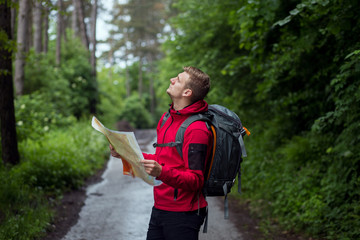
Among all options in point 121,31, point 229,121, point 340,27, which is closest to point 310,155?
point 340,27

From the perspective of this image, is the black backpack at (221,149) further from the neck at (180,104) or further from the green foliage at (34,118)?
the green foliage at (34,118)

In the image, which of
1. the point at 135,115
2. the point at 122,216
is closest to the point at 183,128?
the point at 122,216

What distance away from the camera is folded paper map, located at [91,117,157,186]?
254cm

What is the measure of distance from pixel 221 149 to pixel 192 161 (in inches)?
9.1

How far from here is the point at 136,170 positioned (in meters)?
2.76

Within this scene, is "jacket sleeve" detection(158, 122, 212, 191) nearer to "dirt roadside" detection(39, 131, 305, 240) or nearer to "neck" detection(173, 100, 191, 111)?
"neck" detection(173, 100, 191, 111)

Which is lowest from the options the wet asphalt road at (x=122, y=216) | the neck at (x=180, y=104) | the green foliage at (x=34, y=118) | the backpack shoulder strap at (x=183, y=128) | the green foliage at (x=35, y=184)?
the wet asphalt road at (x=122, y=216)

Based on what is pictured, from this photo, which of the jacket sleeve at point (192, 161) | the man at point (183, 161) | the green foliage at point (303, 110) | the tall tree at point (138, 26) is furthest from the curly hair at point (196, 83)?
the tall tree at point (138, 26)

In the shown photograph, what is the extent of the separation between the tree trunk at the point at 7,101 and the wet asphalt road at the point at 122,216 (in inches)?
77.4

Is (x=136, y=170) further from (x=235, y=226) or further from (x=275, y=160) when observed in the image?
(x=275, y=160)

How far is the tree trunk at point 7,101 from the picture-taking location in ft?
25.1

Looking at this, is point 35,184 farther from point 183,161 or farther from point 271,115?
point 183,161

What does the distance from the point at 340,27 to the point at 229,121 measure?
3231mm

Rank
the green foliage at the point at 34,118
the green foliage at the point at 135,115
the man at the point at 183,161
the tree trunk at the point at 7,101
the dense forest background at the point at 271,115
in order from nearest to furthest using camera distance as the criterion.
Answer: the man at the point at 183,161, the dense forest background at the point at 271,115, the tree trunk at the point at 7,101, the green foliage at the point at 34,118, the green foliage at the point at 135,115
